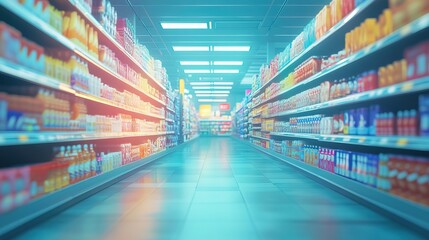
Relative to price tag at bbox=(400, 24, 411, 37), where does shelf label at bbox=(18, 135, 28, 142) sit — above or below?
below

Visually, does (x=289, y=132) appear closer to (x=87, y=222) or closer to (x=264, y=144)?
(x=264, y=144)

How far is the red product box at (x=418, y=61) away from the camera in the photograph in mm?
2070

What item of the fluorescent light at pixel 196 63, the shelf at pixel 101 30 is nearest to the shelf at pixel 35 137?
the shelf at pixel 101 30

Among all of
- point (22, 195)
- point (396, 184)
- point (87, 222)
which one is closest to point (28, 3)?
point (22, 195)

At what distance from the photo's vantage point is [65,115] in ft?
9.64

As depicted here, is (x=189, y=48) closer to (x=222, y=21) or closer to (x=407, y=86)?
(x=222, y=21)

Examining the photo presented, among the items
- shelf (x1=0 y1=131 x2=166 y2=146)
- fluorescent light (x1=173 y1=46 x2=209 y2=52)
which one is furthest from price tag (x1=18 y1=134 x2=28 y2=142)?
fluorescent light (x1=173 y1=46 x2=209 y2=52)

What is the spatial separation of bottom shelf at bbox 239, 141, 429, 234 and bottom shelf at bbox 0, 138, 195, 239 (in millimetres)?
2902

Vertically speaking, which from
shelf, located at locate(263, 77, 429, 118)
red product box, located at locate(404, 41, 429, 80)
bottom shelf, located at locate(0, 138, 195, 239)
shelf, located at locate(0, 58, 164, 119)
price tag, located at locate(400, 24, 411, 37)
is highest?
price tag, located at locate(400, 24, 411, 37)

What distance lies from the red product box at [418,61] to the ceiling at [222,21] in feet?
18.1

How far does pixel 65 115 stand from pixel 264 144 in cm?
765

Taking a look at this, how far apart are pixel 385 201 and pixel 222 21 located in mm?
7423

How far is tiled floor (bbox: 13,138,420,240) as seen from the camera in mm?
2245

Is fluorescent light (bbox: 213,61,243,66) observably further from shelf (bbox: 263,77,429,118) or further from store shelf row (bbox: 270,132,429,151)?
store shelf row (bbox: 270,132,429,151)
